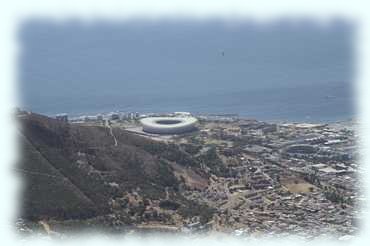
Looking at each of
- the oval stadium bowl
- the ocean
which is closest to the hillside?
the oval stadium bowl

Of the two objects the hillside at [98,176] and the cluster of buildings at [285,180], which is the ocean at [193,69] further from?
the hillside at [98,176]

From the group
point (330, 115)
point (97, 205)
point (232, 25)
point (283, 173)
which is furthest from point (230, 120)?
point (232, 25)

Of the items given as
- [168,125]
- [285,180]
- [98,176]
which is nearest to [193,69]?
[168,125]

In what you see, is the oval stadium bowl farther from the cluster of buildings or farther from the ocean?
the ocean

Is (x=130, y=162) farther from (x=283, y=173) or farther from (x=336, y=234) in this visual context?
(x=336, y=234)

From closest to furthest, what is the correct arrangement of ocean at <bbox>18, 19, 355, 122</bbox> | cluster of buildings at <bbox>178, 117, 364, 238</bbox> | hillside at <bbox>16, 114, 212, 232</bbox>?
hillside at <bbox>16, 114, 212, 232</bbox>, cluster of buildings at <bbox>178, 117, 364, 238</bbox>, ocean at <bbox>18, 19, 355, 122</bbox>
